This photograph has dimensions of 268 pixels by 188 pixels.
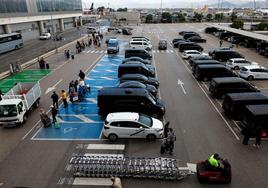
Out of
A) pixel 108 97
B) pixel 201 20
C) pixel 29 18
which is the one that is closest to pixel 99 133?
pixel 108 97

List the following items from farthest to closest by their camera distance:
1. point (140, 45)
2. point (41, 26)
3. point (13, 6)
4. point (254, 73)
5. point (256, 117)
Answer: point (41, 26)
point (13, 6)
point (140, 45)
point (254, 73)
point (256, 117)

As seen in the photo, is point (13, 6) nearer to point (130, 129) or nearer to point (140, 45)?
point (140, 45)

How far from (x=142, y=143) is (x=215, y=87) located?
399 inches

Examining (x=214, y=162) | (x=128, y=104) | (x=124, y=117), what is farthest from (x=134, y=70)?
(x=214, y=162)

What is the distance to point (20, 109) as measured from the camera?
19.5 metres

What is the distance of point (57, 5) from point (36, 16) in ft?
61.4

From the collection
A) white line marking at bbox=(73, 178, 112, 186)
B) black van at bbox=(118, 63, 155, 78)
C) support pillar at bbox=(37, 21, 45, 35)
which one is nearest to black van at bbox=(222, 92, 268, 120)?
black van at bbox=(118, 63, 155, 78)

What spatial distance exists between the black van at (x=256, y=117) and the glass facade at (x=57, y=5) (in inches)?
2812

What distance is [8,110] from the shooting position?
19.0 meters

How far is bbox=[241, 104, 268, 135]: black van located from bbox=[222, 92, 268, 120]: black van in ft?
4.91

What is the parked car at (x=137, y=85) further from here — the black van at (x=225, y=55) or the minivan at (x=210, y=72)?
the black van at (x=225, y=55)

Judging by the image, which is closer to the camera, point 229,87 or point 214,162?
point 214,162

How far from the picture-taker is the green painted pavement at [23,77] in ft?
100

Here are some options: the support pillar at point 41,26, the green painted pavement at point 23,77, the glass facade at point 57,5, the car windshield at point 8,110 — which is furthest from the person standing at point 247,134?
the support pillar at point 41,26
